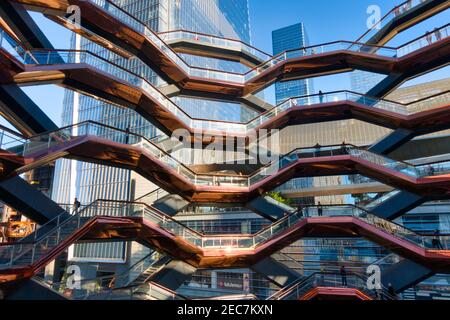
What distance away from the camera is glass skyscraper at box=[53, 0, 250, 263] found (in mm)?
36125

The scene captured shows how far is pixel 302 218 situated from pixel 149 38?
610 inches

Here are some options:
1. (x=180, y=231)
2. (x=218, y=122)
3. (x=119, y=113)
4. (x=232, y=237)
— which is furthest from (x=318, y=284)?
(x=119, y=113)

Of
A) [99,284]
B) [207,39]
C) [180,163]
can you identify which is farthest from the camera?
[207,39]

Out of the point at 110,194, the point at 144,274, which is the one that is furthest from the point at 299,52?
the point at 110,194

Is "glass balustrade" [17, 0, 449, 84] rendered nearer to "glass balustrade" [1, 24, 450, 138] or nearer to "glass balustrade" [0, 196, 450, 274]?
"glass balustrade" [1, 24, 450, 138]

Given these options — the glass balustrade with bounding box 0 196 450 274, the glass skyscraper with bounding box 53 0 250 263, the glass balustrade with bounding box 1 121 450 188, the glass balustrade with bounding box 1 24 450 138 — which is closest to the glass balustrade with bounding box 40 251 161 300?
the glass balustrade with bounding box 0 196 450 274

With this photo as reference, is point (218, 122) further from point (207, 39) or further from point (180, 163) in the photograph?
point (207, 39)

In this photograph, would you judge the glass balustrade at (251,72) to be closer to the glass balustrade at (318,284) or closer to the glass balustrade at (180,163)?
the glass balustrade at (180,163)

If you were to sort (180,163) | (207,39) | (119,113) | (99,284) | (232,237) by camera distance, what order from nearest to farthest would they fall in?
(99,284) < (232,237) < (180,163) < (207,39) < (119,113)

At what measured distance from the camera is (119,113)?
53188mm

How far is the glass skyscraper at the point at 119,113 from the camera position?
36125mm

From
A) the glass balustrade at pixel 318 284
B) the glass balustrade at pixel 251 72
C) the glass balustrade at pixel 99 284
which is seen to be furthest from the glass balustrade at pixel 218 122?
the glass balustrade at pixel 318 284

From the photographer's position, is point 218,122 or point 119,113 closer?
point 218,122
